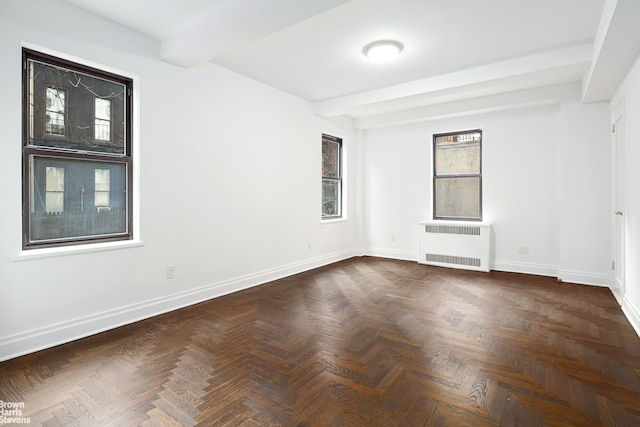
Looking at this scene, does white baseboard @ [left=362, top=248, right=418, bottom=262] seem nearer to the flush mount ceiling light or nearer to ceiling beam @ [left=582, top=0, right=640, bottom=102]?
ceiling beam @ [left=582, top=0, right=640, bottom=102]

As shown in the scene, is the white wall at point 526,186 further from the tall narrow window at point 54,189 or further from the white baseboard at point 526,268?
the tall narrow window at point 54,189

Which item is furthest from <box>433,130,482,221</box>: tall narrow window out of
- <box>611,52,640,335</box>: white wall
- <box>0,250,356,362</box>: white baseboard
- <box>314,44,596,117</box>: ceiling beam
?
<box>0,250,356,362</box>: white baseboard

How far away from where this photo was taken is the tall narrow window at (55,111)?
261 centimetres

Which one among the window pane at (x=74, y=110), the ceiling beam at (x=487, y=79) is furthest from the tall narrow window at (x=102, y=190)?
the ceiling beam at (x=487, y=79)

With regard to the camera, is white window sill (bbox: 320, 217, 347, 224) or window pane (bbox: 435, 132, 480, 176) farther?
white window sill (bbox: 320, 217, 347, 224)

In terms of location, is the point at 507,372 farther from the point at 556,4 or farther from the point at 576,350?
the point at 556,4

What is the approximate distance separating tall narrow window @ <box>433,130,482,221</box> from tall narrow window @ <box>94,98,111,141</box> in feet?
15.9

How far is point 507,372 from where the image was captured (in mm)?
2125

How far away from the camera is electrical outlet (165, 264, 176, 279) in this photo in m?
3.33

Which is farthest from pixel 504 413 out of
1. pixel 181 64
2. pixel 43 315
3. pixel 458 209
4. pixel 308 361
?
pixel 458 209

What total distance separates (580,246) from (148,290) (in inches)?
209

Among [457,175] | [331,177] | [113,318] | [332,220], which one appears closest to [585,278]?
[457,175]

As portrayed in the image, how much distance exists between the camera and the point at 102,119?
2.93 metres

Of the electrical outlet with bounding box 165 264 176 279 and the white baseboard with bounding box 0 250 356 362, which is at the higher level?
the electrical outlet with bounding box 165 264 176 279
